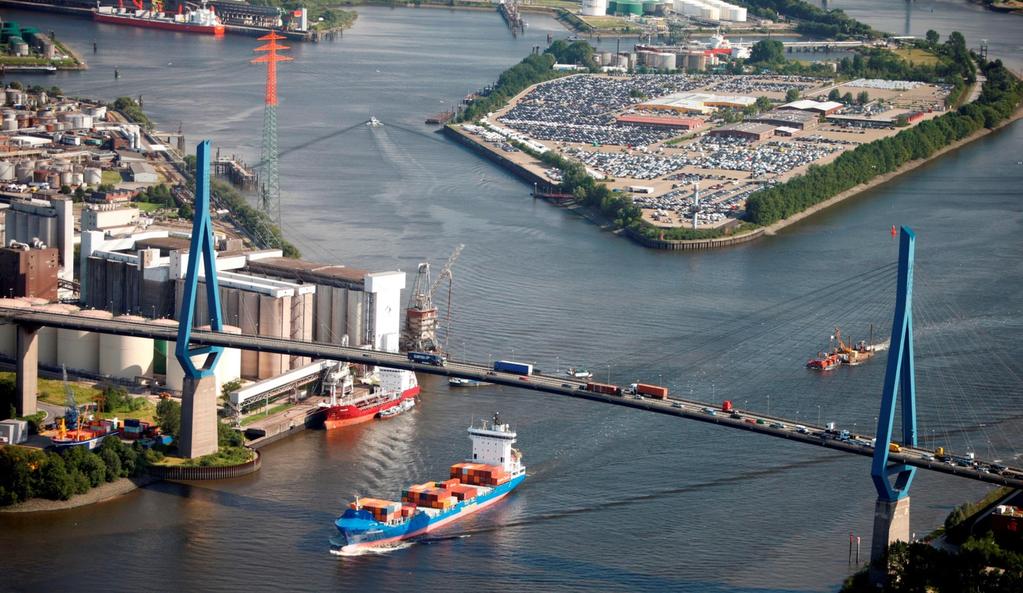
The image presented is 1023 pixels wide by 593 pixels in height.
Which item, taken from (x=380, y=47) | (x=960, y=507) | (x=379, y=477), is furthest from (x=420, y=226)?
(x=380, y=47)

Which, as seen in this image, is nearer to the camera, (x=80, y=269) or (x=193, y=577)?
(x=193, y=577)

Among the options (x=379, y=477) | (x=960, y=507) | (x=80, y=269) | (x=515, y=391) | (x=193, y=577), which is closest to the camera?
(x=193, y=577)

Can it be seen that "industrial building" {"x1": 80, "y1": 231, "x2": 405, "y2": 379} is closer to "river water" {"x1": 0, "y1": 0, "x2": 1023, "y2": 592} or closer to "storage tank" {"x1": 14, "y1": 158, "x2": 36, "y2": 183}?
"river water" {"x1": 0, "y1": 0, "x2": 1023, "y2": 592}

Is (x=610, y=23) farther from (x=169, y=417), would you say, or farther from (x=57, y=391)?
(x=169, y=417)

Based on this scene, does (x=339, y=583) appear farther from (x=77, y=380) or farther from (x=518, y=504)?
(x=77, y=380)

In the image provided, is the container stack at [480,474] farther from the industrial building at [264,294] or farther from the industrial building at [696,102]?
the industrial building at [696,102]

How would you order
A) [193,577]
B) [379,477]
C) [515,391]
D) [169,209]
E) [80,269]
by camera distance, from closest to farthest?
[193,577] < [379,477] < [515,391] < [80,269] < [169,209]
